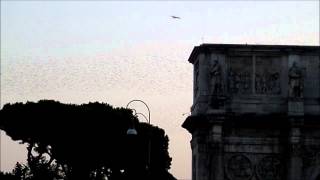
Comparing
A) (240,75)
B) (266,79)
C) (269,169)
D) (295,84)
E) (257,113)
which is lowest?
(269,169)

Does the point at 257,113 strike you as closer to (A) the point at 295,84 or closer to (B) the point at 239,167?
(A) the point at 295,84

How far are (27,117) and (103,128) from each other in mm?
4335

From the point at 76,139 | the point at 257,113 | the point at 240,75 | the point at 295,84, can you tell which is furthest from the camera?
the point at 76,139

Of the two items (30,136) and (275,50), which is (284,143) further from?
(30,136)

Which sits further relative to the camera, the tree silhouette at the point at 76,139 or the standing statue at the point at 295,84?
the tree silhouette at the point at 76,139

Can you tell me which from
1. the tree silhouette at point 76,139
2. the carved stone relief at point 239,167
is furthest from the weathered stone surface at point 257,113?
the tree silhouette at point 76,139

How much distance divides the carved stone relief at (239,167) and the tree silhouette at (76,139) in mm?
14941

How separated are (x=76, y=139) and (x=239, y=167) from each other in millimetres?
16384

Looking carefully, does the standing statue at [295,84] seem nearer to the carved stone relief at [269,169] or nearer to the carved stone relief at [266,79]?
the carved stone relief at [266,79]

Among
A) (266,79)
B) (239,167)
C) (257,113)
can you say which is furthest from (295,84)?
(239,167)

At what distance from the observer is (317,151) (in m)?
32.0

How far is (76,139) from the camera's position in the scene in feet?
153

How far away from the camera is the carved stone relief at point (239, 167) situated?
32188 mm

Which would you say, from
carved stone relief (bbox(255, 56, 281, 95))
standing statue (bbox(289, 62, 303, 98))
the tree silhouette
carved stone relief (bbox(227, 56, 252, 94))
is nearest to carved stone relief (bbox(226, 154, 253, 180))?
carved stone relief (bbox(227, 56, 252, 94))
